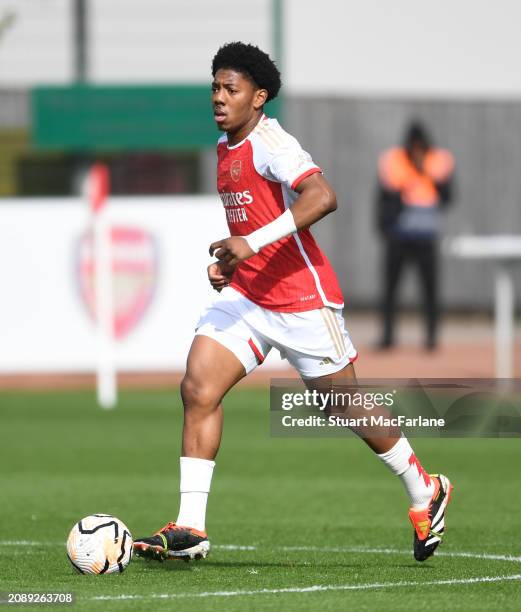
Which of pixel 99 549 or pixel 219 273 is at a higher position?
pixel 219 273

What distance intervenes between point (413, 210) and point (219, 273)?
43.3 ft

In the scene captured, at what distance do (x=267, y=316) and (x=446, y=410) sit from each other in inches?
46.2

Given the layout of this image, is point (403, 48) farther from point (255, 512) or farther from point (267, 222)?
point (267, 222)

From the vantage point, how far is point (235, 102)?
7.79 metres

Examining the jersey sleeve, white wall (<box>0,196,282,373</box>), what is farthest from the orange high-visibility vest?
the jersey sleeve

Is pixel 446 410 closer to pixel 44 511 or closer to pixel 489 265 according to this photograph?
pixel 44 511

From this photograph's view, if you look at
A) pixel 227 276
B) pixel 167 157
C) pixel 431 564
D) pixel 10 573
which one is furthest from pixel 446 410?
pixel 167 157

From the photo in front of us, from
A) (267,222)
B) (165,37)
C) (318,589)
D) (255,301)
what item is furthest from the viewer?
(165,37)

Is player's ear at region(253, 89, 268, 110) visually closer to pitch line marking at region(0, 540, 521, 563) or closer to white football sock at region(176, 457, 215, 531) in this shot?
white football sock at region(176, 457, 215, 531)

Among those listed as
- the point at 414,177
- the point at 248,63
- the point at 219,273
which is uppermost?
the point at 248,63

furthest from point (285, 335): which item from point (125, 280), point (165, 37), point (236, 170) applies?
point (165, 37)

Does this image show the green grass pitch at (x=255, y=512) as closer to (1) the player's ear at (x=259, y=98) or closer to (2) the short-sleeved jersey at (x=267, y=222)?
(2) the short-sleeved jersey at (x=267, y=222)

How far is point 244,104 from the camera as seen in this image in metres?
7.80

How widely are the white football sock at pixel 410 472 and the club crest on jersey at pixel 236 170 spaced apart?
144cm
